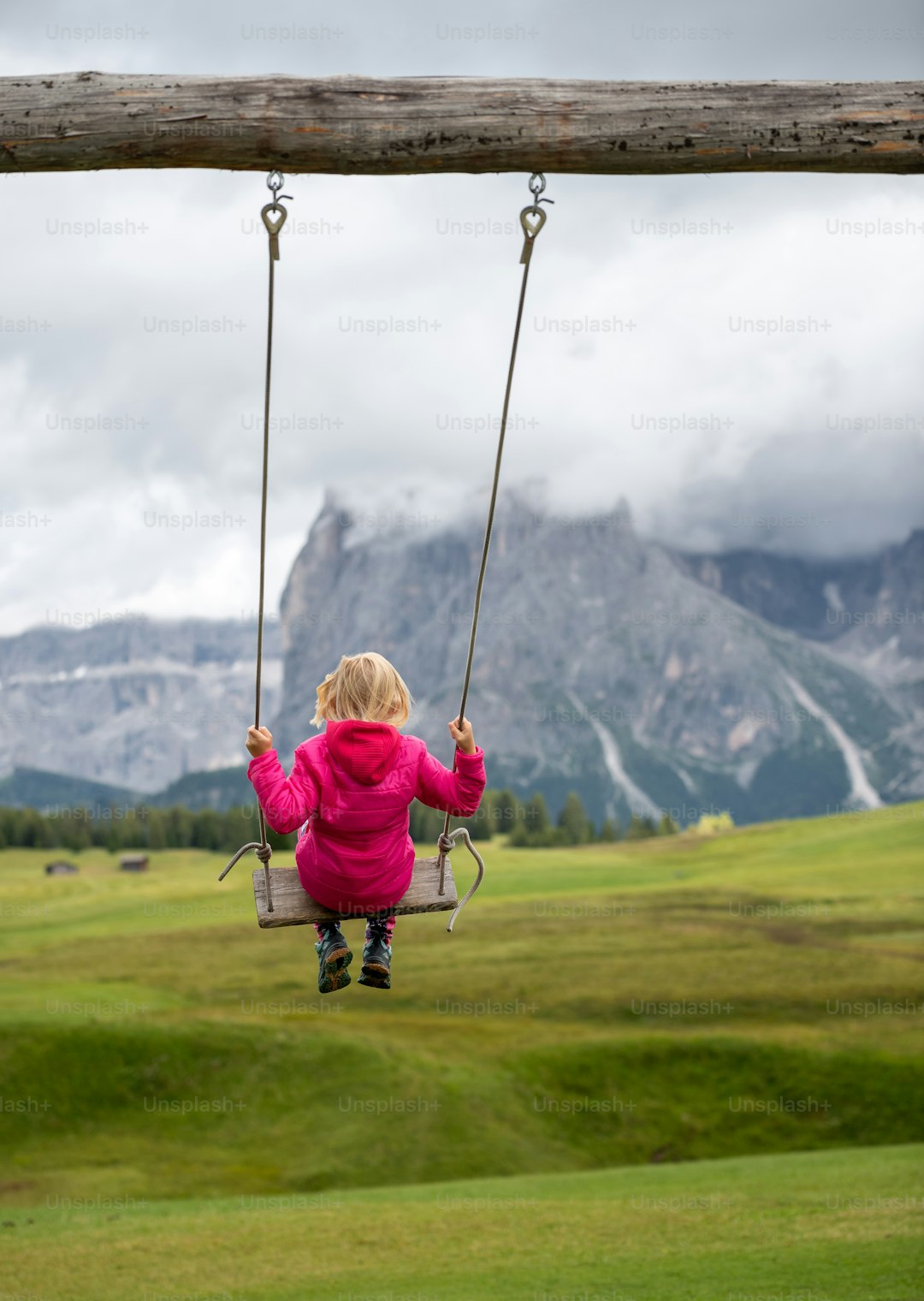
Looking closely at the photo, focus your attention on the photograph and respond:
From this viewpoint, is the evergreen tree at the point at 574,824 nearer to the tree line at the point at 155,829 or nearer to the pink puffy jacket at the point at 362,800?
the tree line at the point at 155,829

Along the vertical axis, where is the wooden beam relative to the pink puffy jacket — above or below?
above

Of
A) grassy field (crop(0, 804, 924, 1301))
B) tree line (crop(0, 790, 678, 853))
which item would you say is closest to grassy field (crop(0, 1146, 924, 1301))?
grassy field (crop(0, 804, 924, 1301))

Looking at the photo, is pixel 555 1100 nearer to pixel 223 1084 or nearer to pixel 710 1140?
pixel 710 1140

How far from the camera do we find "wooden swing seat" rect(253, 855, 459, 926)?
839 centimetres

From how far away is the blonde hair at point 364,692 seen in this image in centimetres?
792

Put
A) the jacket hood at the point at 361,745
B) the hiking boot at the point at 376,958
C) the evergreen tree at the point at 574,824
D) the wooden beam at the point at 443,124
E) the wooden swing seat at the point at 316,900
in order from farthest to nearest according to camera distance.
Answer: the evergreen tree at the point at 574,824, the hiking boot at the point at 376,958, the wooden swing seat at the point at 316,900, the jacket hood at the point at 361,745, the wooden beam at the point at 443,124

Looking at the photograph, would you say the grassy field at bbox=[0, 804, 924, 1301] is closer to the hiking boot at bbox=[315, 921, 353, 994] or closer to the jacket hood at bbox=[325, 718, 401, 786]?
the hiking boot at bbox=[315, 921, 353, 994]

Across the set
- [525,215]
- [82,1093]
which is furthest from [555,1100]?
[525,215]

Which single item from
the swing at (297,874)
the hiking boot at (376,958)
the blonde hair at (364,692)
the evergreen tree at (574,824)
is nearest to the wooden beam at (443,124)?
the swing at (297,874)

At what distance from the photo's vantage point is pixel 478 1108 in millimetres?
33906

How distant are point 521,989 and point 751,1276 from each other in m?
33.1

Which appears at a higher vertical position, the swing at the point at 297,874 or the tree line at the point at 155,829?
the swing at the point at 297,874

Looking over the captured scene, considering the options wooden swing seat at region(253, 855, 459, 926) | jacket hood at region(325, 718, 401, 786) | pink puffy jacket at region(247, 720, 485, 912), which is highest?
jacket hood at region(325, 718, 401, 786)

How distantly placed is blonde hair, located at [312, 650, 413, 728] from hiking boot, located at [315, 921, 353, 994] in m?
1.76
